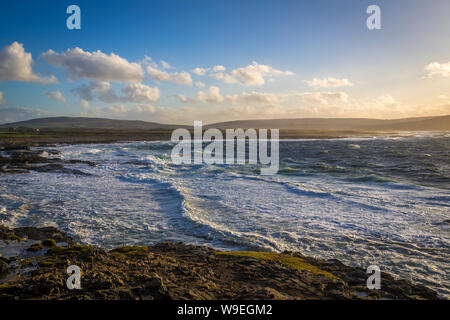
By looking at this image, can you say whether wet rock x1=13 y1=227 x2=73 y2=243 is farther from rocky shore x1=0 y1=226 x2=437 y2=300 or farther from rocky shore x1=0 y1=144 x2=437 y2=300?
rocky shore x1=0 y1=226 x2=437 y2=300

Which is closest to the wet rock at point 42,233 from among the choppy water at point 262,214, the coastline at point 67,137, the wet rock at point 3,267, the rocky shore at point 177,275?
the rocky shore at point 177,275

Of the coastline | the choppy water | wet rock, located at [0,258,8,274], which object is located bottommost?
the choppy water

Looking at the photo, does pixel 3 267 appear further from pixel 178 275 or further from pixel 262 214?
pixel 262 214

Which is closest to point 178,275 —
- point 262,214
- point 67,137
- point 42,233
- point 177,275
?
point 177,275

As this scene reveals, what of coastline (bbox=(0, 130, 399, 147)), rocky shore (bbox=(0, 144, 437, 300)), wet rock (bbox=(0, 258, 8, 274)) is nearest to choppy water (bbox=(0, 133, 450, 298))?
rocky shore (bbox=(0, 144, 437, 300))

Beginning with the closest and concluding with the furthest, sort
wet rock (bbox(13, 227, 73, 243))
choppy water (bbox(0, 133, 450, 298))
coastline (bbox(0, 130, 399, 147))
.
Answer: choppy water (bbox(0, 133, 450, 298)) < wet rock (bbox(13, 227, 73, 243)) < coastline (bbox(0, 130, 399, 147))
